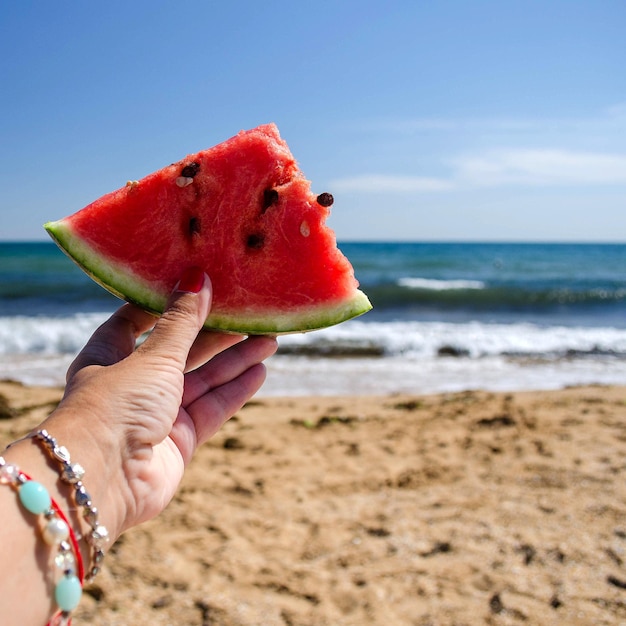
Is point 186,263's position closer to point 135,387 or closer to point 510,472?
point 135,387

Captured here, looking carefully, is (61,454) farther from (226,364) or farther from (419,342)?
(419,342)

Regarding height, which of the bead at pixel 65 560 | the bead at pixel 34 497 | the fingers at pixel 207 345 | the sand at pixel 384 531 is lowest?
the sand at pixel 384 531

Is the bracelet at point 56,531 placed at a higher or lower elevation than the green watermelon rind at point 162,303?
lower

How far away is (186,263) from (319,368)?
6.72m

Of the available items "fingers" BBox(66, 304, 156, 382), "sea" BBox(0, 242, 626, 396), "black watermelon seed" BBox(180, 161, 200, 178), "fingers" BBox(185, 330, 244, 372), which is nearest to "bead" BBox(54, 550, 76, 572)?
"fingers" BBox(66, 304, 156, 382)

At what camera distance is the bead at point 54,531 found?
1290mm

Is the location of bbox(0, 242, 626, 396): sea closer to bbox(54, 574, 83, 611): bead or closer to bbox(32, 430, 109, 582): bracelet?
bbox(32, 430, 109, 582): bracelet

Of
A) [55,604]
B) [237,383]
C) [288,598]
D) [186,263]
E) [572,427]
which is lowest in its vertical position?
[288,598]

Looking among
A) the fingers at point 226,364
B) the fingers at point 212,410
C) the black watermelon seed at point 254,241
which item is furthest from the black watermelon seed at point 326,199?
the fingers at point 212,410

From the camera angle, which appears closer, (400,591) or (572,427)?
(400,591)

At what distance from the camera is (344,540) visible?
365cm

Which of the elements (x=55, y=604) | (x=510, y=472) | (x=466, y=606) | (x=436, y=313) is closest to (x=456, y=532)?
(x=466, y=606)

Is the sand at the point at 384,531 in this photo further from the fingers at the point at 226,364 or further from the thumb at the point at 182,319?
the thumb at the point at 182,319

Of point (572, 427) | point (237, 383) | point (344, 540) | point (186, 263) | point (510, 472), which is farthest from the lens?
point (572, 427)
